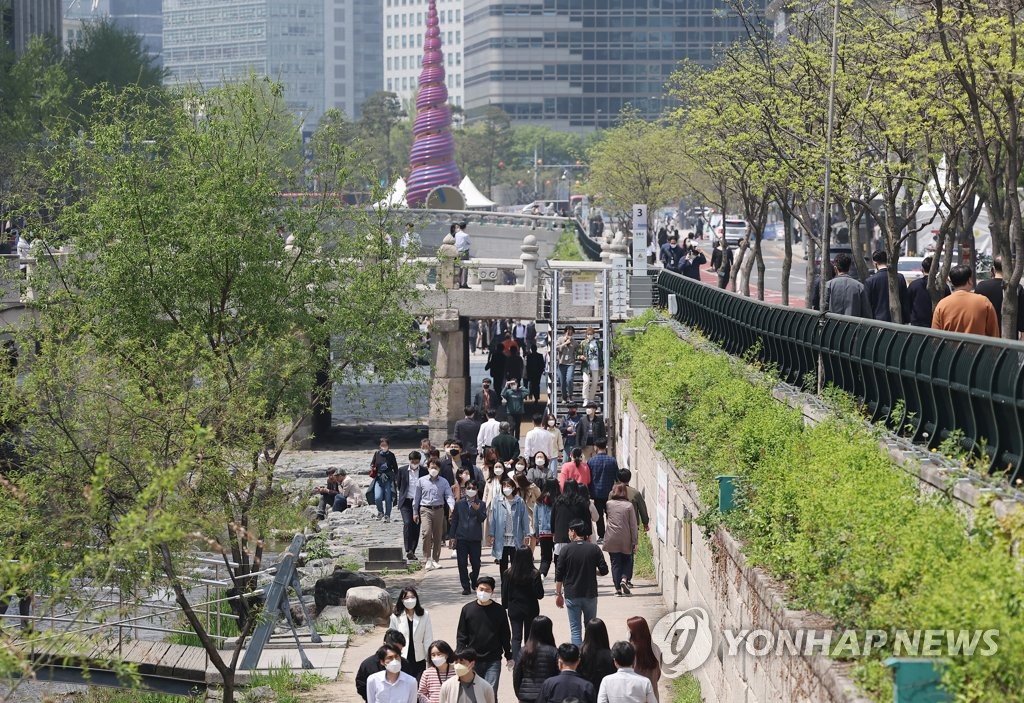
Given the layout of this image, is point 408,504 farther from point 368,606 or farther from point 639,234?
point 639,234

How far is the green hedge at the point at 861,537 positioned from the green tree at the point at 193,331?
195 inches

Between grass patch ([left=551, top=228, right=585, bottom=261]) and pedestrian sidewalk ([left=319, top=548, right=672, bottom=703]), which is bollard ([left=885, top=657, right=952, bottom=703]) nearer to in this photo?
pedestrian sidewalk ([left=319, top=548, right=672, bottom=703])

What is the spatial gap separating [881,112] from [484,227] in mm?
53300

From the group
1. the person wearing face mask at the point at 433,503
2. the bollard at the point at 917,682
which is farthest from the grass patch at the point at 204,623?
the bollard at the point at 917,682

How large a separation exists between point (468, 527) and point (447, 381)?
Answer: 27368mm

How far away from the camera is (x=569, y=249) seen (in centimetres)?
5931

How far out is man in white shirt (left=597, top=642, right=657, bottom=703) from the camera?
10930 millimetres

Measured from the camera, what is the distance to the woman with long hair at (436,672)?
40.3ft

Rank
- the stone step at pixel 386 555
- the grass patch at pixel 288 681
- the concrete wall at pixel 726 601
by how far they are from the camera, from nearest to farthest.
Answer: the concrete wall at pixel 726 601, the grass patch at pixel 288 681, the stone step at pixel 386 555

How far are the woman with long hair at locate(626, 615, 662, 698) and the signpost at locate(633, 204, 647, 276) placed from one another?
20535 millimetres

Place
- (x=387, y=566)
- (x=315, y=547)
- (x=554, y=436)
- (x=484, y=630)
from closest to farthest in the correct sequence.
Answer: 1. (x=484, y=630)
2. (x=315, y=547)
3. (x=387, y=566)
4. (x=554, y=436)

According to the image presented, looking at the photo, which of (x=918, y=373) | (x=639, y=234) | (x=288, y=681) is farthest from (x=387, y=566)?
(x=918, y=373)

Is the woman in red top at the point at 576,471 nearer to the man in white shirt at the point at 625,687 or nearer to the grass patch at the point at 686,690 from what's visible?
the grass patch at the point at 686,690

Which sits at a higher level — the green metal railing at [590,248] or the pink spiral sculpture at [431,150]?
the pink spiral sculpture at [431,150]
